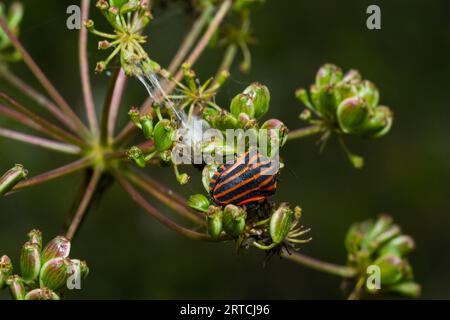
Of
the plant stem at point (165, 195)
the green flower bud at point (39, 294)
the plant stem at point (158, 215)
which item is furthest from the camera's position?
the plant stem at point (165, 195)

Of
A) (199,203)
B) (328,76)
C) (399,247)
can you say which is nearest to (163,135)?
(199,203)

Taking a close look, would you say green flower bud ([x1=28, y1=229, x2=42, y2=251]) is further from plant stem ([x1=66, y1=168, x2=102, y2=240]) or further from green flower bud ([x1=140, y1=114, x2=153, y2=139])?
green flower bud ([x1=140, y1=114, x2=153, y2=139])

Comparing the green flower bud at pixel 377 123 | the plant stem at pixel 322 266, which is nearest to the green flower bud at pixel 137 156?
the plant stem at pixel 322 266

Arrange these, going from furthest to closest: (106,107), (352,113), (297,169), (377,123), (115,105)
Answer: (297,169), (115,105), (377,123), (352,113), (106,107)

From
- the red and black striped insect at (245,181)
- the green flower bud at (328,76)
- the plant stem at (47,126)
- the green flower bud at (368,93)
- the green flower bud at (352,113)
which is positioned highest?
the green flower bud at (328,76)

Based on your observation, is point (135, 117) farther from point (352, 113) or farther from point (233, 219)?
point (352, 113)

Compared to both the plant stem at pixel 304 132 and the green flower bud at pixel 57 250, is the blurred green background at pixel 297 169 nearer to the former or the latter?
the plant stem at pixel 304 132
